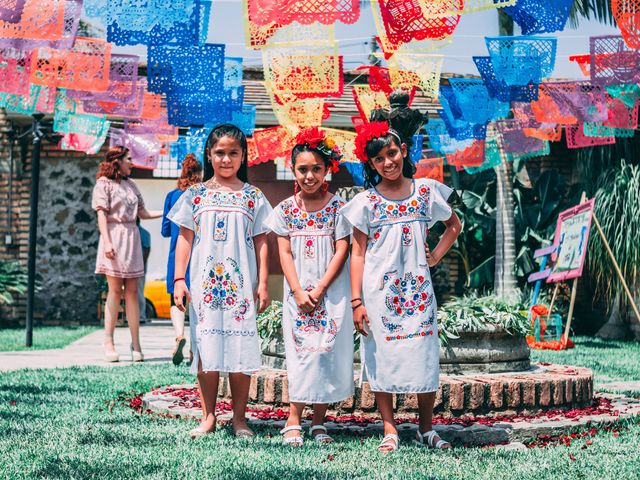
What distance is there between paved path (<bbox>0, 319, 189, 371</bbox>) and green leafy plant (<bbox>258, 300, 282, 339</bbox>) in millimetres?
2427

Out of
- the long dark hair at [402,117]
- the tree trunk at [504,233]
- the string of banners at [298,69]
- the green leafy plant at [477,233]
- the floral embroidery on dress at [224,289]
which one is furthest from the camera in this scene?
the green leafy plant at [477,233]

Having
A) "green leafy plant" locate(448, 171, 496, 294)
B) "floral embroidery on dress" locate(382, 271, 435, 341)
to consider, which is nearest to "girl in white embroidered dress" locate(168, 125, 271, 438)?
"floral embroidery on dress" locate(382, 271, 435, 341)

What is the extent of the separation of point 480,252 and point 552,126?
459cm

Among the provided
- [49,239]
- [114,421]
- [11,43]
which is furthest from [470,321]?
[49,239]

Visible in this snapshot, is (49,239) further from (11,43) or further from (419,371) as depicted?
(419,371)

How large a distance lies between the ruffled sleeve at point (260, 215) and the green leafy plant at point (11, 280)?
27.6ft

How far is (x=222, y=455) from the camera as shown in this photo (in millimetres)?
3342

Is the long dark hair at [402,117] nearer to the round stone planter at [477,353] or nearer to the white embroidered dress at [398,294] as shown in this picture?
the white embroidered dress at [398,294]

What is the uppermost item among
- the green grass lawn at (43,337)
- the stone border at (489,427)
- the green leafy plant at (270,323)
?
the green leafy plant at (270,323)

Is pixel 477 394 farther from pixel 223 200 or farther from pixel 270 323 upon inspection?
pixel 223 200

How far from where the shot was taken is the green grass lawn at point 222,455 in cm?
305

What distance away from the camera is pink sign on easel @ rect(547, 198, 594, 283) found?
8.97 metres

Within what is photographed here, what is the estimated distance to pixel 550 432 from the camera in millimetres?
3994

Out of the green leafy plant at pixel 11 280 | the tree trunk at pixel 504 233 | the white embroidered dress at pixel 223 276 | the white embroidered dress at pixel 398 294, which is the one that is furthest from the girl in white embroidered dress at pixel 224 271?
the green leafy plant at pixel 11 280
